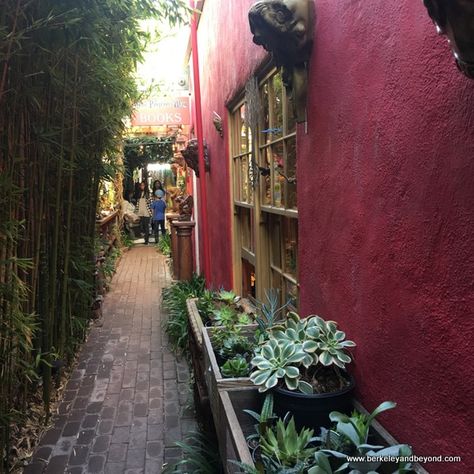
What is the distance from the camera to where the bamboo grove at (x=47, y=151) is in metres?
2.68

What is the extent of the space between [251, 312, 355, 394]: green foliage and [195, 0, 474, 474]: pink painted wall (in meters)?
0.08

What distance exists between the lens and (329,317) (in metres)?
2.04

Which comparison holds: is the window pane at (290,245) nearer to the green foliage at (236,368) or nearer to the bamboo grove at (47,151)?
the green foliage at (236,368)

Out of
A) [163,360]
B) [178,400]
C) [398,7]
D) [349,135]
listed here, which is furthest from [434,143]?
[163,360]

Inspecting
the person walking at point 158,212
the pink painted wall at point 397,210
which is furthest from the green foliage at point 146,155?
the pink painted wall at point 397,210

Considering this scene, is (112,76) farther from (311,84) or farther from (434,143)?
(434,143)

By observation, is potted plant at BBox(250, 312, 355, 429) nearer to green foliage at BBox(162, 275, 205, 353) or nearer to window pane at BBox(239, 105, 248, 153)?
window pane at BBox(239, 105, 248, 153)

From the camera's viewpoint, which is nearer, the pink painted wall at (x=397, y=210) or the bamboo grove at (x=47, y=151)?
the pink painted wall at (x=397, y=210)

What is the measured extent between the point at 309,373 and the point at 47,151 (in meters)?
2.46

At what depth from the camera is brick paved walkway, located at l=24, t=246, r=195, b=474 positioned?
300cm

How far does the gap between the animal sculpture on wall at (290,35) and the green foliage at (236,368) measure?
1151 millimetres

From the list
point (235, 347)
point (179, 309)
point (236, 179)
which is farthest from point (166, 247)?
point (235, 347)

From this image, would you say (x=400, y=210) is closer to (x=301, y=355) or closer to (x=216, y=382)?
(x=301, y=355)

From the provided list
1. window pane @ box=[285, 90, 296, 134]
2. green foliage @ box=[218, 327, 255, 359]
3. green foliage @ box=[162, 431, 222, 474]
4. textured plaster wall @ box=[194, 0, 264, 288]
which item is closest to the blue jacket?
textured plaster wall @ box=[194, 0, 264, 288]
